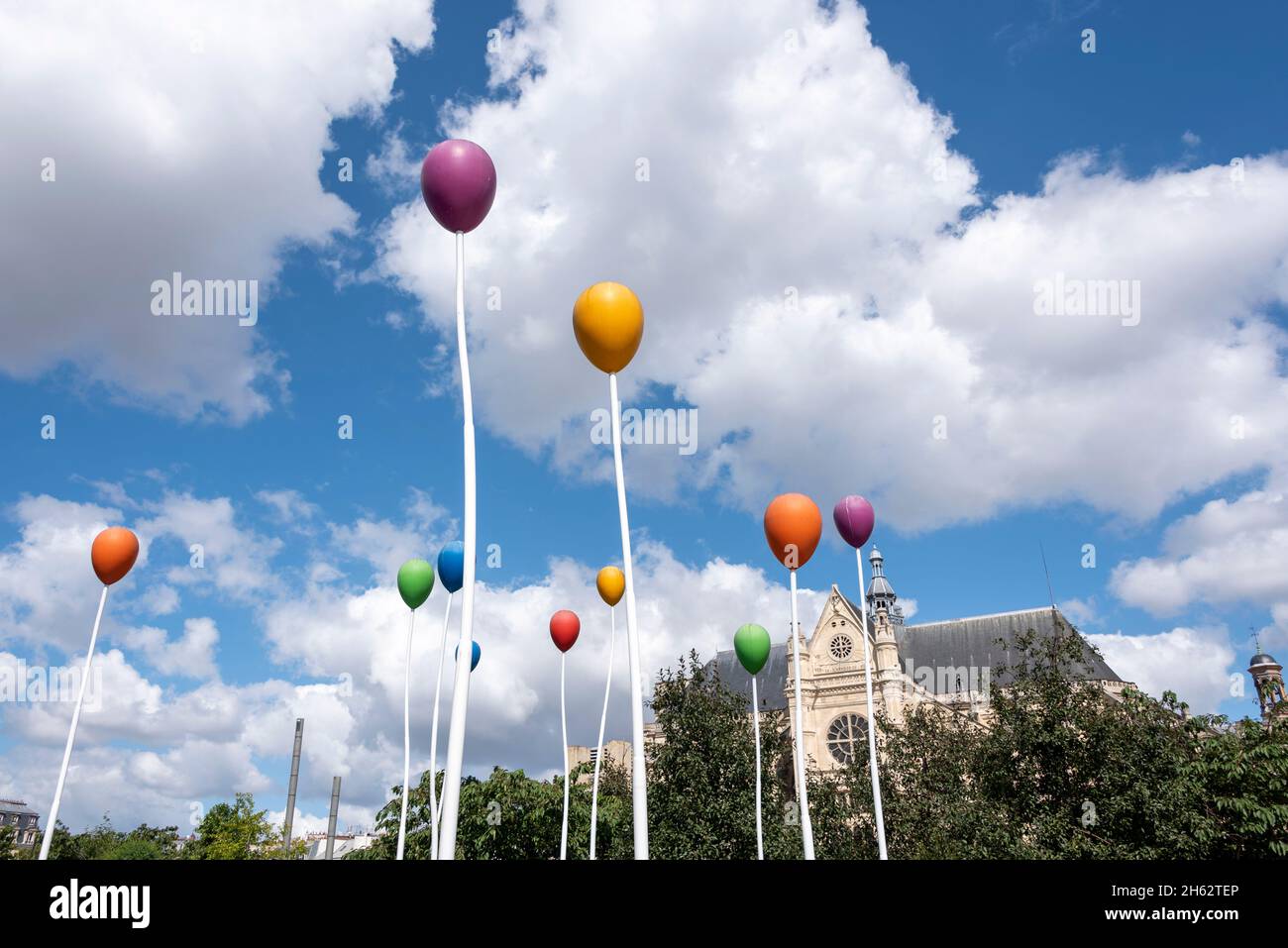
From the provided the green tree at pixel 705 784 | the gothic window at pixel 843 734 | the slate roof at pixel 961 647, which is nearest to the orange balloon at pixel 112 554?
the green tree at pixel 705 784

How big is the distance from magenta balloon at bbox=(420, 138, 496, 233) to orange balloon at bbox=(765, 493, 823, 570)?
5.92 meters

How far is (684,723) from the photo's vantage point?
27219 millimetres

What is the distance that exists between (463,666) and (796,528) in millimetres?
6348

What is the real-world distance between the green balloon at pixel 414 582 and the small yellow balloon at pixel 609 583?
361 centimetres

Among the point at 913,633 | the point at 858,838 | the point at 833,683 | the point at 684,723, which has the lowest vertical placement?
the point at 858,838

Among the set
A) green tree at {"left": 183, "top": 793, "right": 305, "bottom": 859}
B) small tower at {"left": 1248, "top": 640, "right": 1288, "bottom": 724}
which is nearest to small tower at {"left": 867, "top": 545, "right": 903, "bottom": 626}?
small tower at {"left": 1248, "top": 640, "right": 1288, "bottom": 724}

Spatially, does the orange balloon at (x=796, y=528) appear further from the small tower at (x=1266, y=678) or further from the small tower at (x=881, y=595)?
the small tower at (x=1266, y=678)

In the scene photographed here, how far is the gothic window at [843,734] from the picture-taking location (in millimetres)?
48250

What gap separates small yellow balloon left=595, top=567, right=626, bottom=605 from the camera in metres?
16.4

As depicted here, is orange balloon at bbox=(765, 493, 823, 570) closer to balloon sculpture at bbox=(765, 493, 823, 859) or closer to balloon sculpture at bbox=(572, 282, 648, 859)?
balloon sculpture at bbox=(765, 493, 823, 859)

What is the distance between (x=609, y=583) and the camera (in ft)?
53.8
